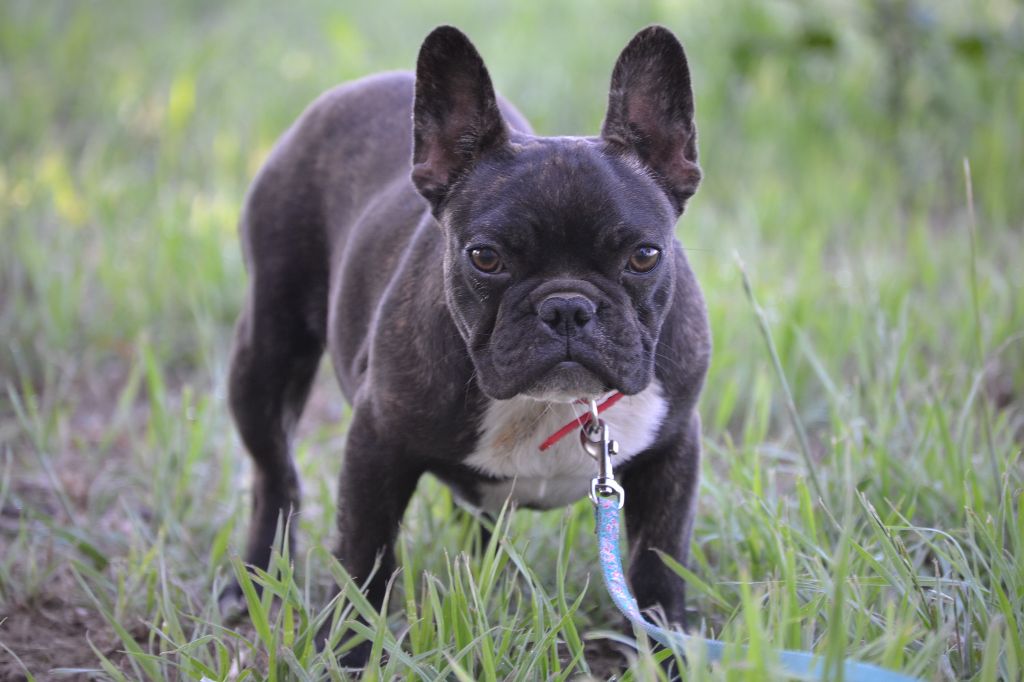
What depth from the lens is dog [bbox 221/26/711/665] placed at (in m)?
2.87

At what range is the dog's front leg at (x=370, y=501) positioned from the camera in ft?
10.3

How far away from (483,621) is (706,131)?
17.7 feet

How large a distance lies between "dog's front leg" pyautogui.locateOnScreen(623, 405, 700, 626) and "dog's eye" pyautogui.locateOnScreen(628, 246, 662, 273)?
0.52m

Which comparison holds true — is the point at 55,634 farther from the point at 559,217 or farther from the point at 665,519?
the point at 559,217

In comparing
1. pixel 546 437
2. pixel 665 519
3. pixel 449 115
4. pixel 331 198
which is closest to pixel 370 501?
pixel 546 437

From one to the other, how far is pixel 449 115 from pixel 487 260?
0.50 m

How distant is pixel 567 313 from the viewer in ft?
→ 9.04

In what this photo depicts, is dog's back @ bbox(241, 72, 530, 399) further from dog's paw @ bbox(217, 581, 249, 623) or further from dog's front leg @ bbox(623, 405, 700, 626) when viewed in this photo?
dog's front leg @ bbox(623, 405, 700, 626)

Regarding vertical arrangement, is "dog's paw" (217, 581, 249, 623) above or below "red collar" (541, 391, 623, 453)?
below

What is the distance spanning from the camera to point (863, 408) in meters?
4.54

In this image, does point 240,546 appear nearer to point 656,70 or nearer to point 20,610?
point 20,610

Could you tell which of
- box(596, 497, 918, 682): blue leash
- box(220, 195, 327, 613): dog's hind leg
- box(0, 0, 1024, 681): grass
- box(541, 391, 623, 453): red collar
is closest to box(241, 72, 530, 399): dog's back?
box(220, 195, 327, 613): dog's hind leg

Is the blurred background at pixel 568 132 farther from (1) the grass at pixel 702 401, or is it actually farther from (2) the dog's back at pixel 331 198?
(2) the dog's back at pixel 331 198

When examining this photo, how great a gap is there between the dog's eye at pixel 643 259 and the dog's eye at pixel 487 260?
316 millimetres
